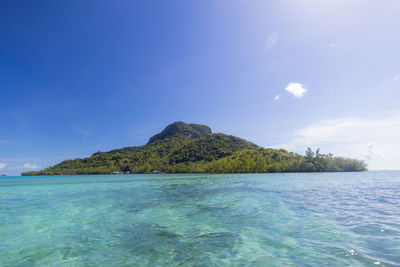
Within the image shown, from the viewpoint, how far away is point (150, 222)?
10.8 meters

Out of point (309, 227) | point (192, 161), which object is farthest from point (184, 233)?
point (192, 161)

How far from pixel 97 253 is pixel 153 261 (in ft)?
7.61

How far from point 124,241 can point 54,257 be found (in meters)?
2.28

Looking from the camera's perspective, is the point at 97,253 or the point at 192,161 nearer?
the point at 97,253

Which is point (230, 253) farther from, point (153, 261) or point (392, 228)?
point (392, 228)

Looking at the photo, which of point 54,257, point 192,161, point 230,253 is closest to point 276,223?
point 230,253

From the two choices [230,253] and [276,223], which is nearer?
[230,253]

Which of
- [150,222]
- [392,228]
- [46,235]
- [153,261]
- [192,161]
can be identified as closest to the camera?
[153,261]

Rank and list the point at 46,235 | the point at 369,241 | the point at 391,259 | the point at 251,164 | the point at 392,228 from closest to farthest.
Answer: the point at 391,259 < the point at 369,241 < the point at 392,228 < the point at 46,235 < the point at 251,164

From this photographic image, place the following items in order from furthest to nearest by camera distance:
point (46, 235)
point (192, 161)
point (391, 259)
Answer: point (192, 161) → point (46, 235) → point (391, 259)

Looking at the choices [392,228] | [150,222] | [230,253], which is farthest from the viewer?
[150,222]

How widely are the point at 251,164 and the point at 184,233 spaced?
140592 millimetres

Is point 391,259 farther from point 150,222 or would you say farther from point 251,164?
point 251,164

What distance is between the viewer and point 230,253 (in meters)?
6.52
